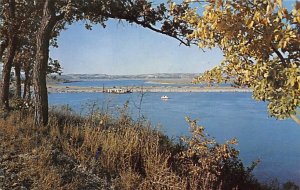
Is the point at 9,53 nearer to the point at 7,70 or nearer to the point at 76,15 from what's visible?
the point at 7,70

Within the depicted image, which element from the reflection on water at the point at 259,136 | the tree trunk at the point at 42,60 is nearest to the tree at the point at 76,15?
the tree trunk at the point at 42,60

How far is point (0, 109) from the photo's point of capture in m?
12.2

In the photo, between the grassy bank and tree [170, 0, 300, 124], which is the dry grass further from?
tree [170, 0, 300, 124]

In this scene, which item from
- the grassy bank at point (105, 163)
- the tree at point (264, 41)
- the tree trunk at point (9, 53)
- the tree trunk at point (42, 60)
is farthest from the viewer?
the tree trunk at point (9, 53)

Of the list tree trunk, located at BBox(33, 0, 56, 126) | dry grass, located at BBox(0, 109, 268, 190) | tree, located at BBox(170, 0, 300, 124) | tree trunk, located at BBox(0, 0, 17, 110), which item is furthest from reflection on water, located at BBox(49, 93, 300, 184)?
tree, located at BBox(170, 0, 300, 124)

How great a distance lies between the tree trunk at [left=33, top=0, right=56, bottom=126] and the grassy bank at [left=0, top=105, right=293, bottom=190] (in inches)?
35.9

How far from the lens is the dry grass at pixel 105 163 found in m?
6.10

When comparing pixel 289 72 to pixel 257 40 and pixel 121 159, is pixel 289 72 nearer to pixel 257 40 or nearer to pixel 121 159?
pixel 257 40

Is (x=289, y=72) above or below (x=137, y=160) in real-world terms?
above

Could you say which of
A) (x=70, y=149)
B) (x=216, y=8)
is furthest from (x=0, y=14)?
(x=216, y=8)

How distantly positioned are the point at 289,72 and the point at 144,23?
7590mm

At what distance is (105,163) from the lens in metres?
7.11

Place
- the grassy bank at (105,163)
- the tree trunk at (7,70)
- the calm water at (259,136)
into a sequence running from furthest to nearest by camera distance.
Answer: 1. the calm water at (259,136)
2. the tree trunk at (7,70)
3. the grassy bank at (105,163)

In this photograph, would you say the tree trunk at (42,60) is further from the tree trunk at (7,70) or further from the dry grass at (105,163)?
the tree trunk at (7,70)
